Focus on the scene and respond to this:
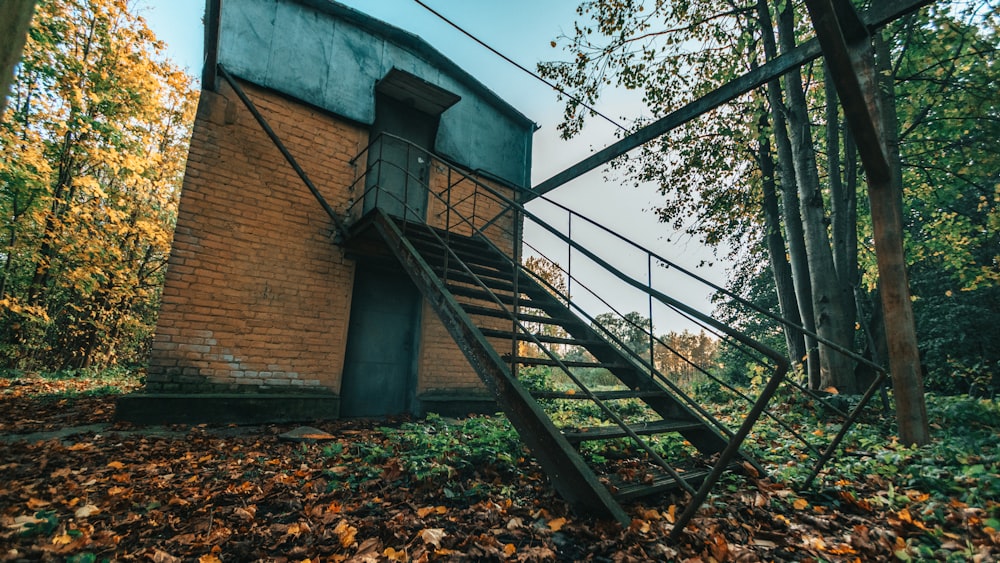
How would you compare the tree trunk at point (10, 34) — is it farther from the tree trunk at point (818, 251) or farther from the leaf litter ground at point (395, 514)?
the tree trunk at point (818, 251)

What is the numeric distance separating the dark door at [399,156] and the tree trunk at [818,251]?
5421 millimetres

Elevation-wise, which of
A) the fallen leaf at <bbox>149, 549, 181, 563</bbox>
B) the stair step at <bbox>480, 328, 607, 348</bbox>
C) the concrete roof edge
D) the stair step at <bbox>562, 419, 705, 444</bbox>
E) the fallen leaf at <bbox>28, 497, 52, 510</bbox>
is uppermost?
the concrete roof edge

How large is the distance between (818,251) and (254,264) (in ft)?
23.9

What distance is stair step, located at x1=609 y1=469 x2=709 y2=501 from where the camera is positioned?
96.0 inches

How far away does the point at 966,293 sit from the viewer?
10.3 meters

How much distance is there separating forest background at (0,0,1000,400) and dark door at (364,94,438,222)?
2679mm

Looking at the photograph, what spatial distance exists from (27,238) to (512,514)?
1281cm

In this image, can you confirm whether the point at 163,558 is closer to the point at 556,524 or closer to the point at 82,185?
the point at 556,524

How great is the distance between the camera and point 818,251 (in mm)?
5125

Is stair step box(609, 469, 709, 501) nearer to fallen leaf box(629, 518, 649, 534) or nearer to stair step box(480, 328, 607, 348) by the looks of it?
fallen leaf box(629, 518, 649, 534)

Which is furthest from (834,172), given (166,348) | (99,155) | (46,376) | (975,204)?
(46,376)

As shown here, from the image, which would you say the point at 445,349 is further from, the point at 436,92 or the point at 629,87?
the point at 629,87

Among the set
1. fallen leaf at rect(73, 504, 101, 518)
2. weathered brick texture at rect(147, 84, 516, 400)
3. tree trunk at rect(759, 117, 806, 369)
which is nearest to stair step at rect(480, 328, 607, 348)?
fallen leaf at rect(73, 504, 101, 518)

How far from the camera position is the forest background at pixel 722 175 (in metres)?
5.34
